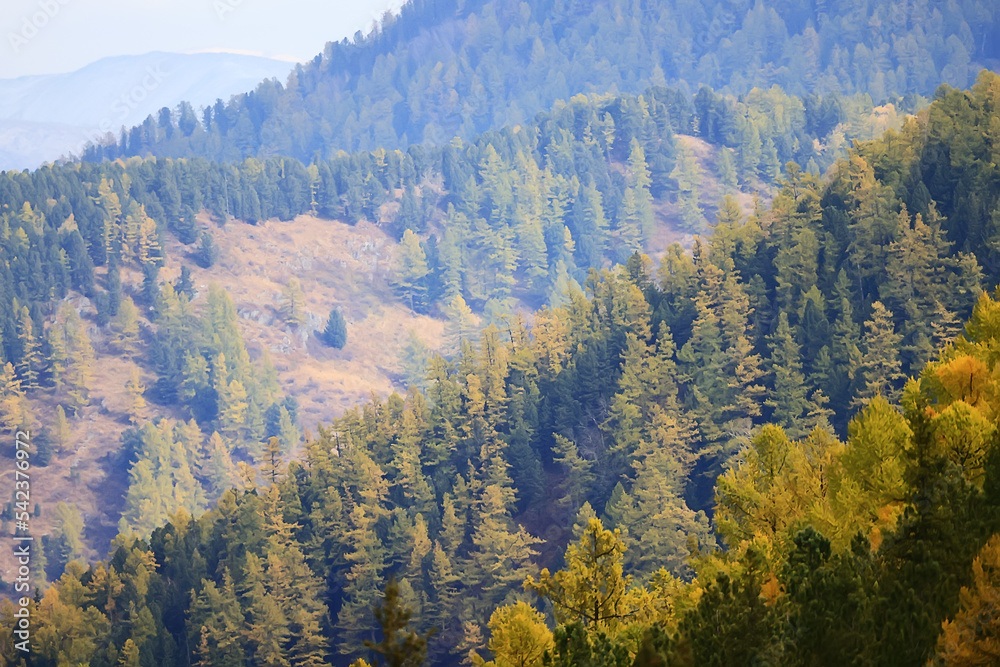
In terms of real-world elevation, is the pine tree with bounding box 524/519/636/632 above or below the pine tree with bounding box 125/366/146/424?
above

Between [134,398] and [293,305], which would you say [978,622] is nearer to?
[134,398]

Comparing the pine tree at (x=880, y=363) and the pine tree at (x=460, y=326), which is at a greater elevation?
the pine tree at (x=880, y=363)

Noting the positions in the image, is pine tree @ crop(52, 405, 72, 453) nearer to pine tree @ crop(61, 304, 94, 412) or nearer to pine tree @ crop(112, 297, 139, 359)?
pine tree @ crop(61, 304, 94, 412)

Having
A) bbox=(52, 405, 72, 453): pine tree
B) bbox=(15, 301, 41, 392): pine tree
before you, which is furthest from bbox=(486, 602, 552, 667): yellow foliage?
bbox=(15, 301, 41, 392): pine tree

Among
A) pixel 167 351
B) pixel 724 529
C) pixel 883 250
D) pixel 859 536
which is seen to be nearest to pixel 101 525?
pixel 167 351

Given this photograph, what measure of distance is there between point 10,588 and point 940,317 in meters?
105

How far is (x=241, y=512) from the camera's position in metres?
85.4

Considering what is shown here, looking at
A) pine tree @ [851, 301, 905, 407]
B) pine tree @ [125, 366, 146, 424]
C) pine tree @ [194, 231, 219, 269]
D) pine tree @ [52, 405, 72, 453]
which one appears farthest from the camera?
pine tree @ [194, 231, 219, 269]

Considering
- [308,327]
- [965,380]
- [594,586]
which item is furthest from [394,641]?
[308,327]

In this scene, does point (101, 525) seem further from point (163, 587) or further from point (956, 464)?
point (956, 464)

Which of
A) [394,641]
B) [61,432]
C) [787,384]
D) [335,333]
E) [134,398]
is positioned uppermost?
[394,641]

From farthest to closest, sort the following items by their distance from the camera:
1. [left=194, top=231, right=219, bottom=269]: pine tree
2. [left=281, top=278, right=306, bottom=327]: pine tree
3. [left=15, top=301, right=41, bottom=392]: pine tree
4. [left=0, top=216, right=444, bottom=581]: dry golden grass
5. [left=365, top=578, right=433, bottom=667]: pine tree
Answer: [left=194, top=231, right=219, bottom=269]: pine tree < [left=281, top=278, right=306, bottom=327]: pine tree < [left=15, top=301, right=41, bottom=392]: pine tree < [left=0, top=216, right=444, bottom=581]: dry golden grass < [left=365, top=578, right=433, bottom=667]: pine tree

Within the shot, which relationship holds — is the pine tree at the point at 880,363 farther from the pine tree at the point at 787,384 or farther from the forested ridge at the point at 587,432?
the pine tree at the point at 787,384

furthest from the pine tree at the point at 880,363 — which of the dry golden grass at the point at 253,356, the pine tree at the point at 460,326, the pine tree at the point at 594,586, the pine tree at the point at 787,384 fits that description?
the pine tree at the point at 460,326
